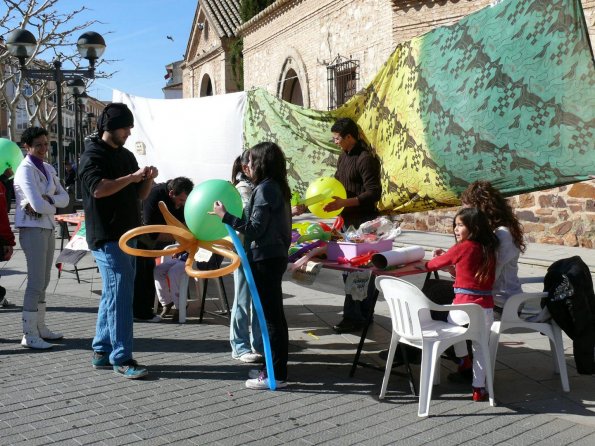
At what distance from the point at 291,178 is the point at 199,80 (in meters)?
24.5

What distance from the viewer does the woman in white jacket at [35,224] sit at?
19.2 feet

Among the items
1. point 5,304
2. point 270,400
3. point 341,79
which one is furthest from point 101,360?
point 341,79

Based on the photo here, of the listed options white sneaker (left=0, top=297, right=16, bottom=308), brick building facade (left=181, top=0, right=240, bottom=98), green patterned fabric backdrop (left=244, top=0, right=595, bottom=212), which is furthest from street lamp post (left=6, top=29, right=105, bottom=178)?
brick building facade (left=181, top=0, right=240, bottom=98)

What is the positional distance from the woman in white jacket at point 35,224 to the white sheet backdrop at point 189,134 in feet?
7.42

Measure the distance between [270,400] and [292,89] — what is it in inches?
709

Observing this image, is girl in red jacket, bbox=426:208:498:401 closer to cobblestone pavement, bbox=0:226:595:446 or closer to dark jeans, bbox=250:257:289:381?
cobblestone pavement, bbox=0:226:595:446

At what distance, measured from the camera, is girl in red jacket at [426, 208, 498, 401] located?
4.52 meters

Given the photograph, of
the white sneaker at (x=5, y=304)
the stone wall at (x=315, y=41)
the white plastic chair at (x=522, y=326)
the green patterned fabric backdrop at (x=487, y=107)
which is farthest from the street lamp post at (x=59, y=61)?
the white plastic chair at (x=522, y=326)

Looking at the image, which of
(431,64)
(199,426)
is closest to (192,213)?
(199,426)

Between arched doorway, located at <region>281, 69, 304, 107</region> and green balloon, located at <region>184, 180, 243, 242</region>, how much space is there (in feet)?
55.7

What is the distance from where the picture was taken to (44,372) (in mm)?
5285

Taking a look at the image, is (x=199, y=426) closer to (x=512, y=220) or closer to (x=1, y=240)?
(x=512, y=220)

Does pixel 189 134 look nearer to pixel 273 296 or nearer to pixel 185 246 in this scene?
pixel 185 246

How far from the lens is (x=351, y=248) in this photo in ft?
17.1
